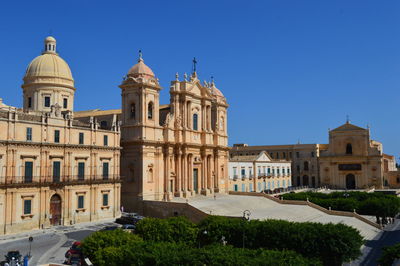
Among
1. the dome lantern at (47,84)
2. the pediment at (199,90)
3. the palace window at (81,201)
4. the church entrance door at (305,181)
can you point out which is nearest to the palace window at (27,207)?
the palace window at (81,201)

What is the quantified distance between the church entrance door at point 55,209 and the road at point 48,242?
32.9 inches

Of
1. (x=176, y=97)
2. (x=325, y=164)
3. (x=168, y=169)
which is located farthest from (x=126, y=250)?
(x=325, y=164)

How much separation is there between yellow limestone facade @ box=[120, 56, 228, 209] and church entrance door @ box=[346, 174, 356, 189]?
1511 inches

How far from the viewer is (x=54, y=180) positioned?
35.3m

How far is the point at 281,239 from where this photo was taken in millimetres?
25828

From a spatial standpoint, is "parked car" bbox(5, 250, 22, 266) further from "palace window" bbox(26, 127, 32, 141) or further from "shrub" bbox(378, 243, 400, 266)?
"shrub" bbox(378, 243, 400, 266)

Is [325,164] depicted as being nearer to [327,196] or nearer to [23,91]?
[327,196]

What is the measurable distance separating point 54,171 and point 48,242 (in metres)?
7.47

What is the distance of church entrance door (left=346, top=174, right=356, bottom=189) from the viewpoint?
8462cm

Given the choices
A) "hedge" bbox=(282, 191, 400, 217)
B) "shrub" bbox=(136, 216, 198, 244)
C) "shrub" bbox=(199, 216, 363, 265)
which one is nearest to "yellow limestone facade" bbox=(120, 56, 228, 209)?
"hedge" bbox=(282, 191, 400, 217)

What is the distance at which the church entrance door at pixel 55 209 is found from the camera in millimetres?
35281

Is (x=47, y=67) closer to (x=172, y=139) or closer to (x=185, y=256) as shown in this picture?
(x=172, y=139)

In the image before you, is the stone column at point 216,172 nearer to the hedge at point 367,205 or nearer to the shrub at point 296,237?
the hedge at point 367,205

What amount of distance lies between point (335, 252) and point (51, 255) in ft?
58.9
